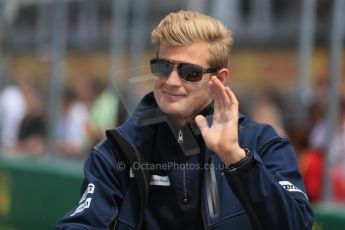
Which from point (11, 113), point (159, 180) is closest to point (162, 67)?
point (159, 180)

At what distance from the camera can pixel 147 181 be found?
9.41ft

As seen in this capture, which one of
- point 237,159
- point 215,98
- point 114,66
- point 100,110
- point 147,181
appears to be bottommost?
point 100,110

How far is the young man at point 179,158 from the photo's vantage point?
9.37ft

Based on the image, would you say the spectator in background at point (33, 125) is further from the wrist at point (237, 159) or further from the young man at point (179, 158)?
the wrist at point (237, 159)

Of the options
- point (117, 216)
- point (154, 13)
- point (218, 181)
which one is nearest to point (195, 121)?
point (218, 181)

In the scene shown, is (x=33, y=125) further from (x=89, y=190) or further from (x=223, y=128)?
(x=223, y=128)

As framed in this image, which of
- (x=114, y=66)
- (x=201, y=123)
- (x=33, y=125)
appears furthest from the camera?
(x=33, y=125)

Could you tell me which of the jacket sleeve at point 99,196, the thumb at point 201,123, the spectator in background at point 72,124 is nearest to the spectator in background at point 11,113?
the spectator in background at point 72,124

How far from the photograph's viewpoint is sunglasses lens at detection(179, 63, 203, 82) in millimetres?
2896

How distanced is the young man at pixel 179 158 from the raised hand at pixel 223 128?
0.07 metres

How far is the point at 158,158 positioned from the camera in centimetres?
296

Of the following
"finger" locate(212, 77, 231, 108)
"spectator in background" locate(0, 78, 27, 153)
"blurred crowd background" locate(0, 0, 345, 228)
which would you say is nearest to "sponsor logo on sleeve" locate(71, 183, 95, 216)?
"finger" locate(212, 77, 231, 108)

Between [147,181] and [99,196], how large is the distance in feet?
0.60

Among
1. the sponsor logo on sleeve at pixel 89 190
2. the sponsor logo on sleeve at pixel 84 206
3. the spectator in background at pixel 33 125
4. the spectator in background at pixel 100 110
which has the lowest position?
the spectator in background at pixel 33 125
